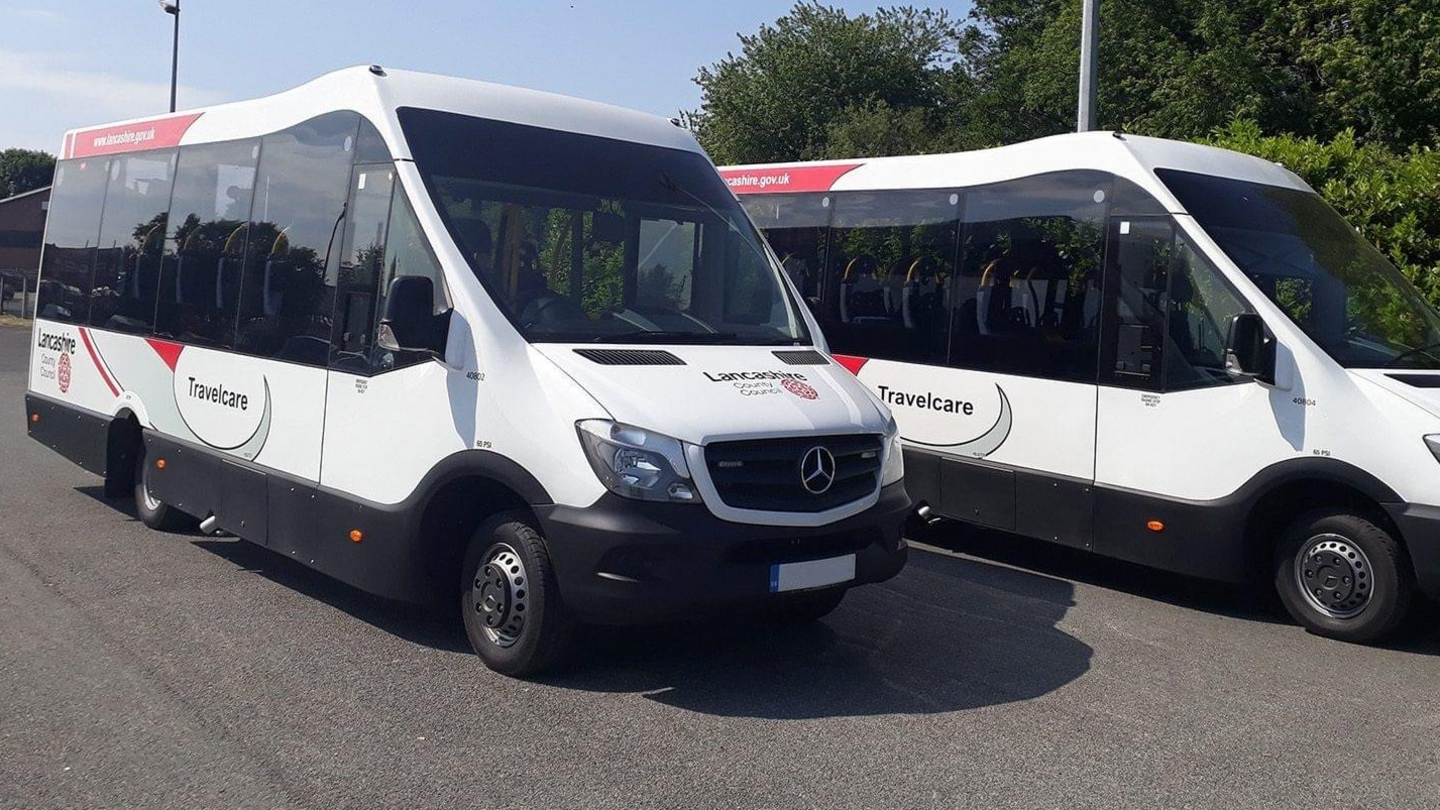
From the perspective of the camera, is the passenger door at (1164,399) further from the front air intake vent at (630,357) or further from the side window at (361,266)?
the side window at (361,266)

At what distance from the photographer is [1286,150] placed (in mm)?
13336

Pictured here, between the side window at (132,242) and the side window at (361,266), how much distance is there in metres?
2.90

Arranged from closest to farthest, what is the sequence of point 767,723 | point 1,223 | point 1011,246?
point 767,723 < point 1011,246 < point 1,223

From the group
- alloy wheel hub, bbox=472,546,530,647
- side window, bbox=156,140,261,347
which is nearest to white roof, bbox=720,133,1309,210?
alloy wheel hub, bbox=472,546,530,647

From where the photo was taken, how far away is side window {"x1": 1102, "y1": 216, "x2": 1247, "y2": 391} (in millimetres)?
8086

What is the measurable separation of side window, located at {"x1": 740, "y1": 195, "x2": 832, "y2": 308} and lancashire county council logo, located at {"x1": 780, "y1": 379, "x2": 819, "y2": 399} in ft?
15.7

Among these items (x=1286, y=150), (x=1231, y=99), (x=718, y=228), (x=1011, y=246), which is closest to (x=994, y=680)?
(x=718, y=228)

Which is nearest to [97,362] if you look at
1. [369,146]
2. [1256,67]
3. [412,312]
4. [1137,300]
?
[369,146]

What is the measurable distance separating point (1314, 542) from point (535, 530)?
4409 millimetres

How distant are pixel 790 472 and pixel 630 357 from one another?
37.0 inches

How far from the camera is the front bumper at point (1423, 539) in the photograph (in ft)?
23.0

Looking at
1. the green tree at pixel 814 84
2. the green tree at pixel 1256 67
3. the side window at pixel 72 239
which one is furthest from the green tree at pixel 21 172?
the side window at pixel 72 239

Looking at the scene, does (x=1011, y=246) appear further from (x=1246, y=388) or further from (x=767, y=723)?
(x=767, y=723)

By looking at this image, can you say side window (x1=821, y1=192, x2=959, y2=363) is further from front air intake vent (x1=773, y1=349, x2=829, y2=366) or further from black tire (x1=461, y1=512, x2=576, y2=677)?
black tire (x1=461, y1=512, x2=576, y2=677)
